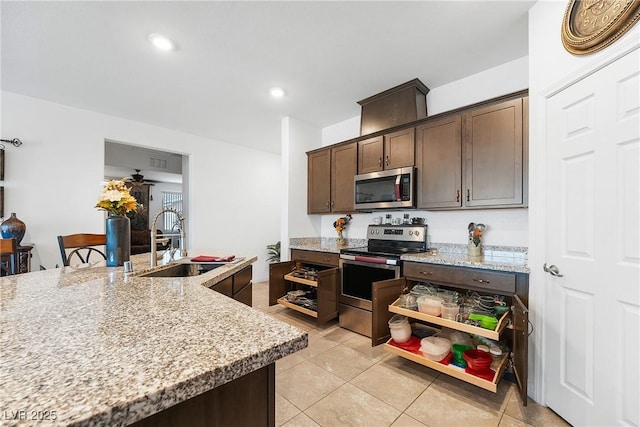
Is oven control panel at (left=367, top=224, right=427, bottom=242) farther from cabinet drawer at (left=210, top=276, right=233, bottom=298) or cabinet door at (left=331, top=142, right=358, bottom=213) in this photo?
cabinet drawer at (left=210, top=276, right=233, bottom=298)

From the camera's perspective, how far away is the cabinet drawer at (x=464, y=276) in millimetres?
1871

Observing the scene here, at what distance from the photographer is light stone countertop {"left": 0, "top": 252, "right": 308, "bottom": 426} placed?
0.41 metres

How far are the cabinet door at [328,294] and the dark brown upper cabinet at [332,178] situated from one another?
0.86 metres

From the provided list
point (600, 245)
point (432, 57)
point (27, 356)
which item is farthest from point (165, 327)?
point (432, 57)

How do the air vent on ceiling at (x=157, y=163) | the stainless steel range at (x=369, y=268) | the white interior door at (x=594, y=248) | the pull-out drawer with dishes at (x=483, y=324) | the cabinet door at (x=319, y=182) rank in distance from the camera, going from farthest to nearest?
1. the air vent on ceiling at (x=157, y=163)
2. the cabinet door at (x=319, y=182)
3. the stainless steel range at (x=369, y=268)
4. the pull-out drawer with dishes at (x=483, y=324)
5. the white interior door at (x=594, y=248)

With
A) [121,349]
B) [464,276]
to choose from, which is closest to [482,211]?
[464,276]

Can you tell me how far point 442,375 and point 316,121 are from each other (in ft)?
10.7

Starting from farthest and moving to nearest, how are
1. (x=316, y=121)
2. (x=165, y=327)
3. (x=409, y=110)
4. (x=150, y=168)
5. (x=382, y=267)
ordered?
(x=150, y=168) < (x=316, y=121) < (x=409, y=110) < (x=382, y=267) < (x=165, y=327)

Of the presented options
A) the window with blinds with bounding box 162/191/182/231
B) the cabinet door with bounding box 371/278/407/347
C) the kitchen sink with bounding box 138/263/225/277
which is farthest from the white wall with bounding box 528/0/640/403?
the window with blinds with bounding box 162/191/182/231

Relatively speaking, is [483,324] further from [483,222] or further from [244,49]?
[244,49]

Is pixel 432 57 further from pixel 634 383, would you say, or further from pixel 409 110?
pixel 634 383

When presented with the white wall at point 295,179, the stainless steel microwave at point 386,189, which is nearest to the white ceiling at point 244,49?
the white wall at point 295,179

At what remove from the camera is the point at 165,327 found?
0.70 meters

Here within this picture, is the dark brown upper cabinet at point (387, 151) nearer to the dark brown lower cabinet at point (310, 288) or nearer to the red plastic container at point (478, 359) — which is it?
the dark brown lower cabinet at point (310, 288)
